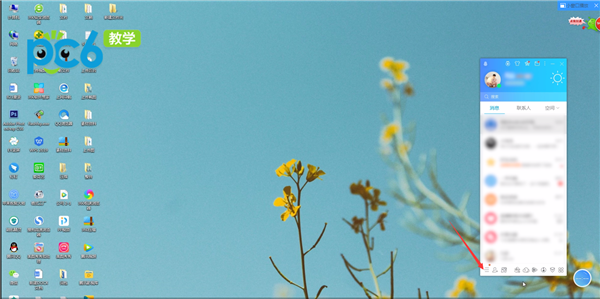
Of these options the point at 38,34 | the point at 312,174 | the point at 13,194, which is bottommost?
the point at 13,194

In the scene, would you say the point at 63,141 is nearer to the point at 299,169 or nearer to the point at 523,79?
the point at 299,169

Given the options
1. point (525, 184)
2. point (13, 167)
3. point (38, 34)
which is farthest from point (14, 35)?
point (525, 184)

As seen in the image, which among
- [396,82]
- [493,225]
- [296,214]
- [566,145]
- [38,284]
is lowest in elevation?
[38,284]

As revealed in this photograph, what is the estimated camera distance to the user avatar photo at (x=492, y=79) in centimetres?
131

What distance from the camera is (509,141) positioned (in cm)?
123

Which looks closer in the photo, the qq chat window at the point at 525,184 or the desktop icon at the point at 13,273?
the qq chat window at the point at 525,184

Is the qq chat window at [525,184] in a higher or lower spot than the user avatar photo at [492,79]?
lower

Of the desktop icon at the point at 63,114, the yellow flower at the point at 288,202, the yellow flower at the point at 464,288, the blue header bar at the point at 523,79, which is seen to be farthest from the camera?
→ the desktop icon at the point at 63,114

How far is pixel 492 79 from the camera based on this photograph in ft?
4.34

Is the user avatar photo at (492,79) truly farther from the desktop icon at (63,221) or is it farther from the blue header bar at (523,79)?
the desktop icon at (63,221)

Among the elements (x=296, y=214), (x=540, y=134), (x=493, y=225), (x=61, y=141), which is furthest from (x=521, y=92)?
(x=61, y=141)

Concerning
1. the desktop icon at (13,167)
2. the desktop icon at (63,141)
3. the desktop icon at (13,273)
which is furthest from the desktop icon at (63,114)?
the desktop icon at (13,273)

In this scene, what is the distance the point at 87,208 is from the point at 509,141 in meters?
1.40

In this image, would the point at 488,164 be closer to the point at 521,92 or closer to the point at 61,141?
the point at 521,92
